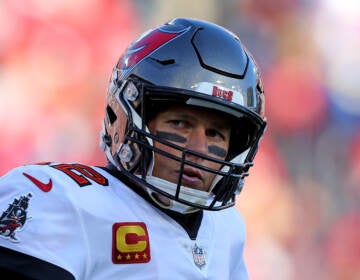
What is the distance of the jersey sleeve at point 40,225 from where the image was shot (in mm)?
1131

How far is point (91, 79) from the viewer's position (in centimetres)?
371

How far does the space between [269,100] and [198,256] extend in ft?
9.47

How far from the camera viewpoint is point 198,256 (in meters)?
1.39

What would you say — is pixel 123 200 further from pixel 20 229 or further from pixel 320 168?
pixel 320 168

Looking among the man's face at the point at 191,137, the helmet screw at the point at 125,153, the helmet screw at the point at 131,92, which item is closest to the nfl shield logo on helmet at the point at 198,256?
the man's face at the point at 191,137

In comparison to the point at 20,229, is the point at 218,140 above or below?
above

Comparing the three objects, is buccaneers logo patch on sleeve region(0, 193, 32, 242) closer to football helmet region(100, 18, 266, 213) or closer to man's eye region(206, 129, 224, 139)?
football helmet region(100, 18, 266, 213)

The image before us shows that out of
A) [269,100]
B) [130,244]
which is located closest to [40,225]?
[130,244]

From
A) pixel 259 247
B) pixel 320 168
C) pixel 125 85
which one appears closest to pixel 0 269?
pixel 125 85

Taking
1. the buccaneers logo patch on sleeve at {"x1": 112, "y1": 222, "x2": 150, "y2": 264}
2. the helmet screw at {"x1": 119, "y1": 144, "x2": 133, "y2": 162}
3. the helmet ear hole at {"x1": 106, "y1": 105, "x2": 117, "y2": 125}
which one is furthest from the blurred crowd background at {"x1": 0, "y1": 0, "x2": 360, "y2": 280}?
the buccaneers logo patch on sleeve at {"x1": 112, "y1": 222, "x2": 150, "y2": 264}

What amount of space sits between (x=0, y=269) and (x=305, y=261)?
3210 mm

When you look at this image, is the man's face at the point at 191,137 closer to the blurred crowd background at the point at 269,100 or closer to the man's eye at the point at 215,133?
the man's eye at the point at 215,133

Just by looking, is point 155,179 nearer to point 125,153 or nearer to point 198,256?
point 125,153

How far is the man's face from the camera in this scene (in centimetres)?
136
